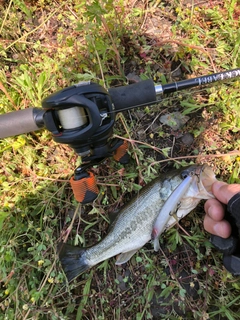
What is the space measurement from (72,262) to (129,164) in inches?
37.8

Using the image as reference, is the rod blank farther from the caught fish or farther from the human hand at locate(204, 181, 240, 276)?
the human hand at locate(204, 181, 240, 276)

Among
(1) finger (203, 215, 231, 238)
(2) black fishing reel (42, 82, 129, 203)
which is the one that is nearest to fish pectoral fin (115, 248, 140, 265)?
(1) finger (203, 215, 231, 238)

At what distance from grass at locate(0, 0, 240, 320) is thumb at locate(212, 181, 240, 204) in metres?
0.34

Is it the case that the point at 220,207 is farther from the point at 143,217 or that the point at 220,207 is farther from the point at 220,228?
the point at 143,217

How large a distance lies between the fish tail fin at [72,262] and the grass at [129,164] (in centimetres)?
9

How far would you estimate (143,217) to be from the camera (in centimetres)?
249

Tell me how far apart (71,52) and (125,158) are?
49.2 inches

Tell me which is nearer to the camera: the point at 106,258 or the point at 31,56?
the point at 106,258

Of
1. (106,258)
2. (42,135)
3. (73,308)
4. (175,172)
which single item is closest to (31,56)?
(42,135)

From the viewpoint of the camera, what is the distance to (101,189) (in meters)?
2.75

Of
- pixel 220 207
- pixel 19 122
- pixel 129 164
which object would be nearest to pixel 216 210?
pixel 220 207

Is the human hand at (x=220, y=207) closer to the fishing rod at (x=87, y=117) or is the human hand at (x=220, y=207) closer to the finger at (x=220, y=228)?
the finger at (x=220, y=228)

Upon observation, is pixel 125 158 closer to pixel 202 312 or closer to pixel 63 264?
pixel 63 264

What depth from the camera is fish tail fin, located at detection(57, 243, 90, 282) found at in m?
2.57
